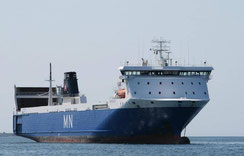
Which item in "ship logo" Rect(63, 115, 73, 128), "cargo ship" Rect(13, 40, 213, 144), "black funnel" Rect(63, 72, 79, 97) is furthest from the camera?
"black funnel" Rect(63, 72, 79, 97)

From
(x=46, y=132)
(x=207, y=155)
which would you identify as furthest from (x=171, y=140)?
(x=46, y=132)

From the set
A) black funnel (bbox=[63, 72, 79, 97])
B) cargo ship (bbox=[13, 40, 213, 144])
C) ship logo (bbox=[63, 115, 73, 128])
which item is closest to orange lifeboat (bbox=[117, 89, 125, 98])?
cargo ship (bbox=[13, 40, 213, 144])

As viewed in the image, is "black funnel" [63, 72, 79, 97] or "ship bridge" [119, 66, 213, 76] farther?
"black funnel" [63, 72, 79, 97]

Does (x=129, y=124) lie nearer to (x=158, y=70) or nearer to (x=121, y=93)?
(x=121, y=93)

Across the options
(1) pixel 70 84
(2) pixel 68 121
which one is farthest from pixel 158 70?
(1) pixel 70 84

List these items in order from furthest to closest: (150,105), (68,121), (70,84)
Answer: (70,84) < (68,121) < (150,105)

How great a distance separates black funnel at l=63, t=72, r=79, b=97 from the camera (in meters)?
75.2

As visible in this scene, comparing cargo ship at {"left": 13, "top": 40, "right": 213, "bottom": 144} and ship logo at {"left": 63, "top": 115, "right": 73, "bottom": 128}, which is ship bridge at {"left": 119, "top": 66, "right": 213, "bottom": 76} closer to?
cargo ship at {"left": 13, "top": 40, "right": 213, "bottom": 144}

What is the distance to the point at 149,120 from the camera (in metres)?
59.8

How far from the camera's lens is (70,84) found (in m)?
75.8

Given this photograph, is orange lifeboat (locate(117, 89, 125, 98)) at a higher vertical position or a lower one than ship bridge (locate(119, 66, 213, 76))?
lower

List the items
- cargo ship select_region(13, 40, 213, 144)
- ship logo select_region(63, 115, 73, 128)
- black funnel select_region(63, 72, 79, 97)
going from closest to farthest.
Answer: cargo ship select_region(13, 40, 213, 144) < ship logo select_region(63, 115, 73, 128) < black funnel select_region(63, 72, 79, 97)

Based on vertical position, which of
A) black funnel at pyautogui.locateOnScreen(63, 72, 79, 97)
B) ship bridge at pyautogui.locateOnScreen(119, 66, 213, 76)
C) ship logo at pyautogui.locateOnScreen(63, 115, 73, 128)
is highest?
ship bridge at pyautogui.locateOnScreen(119, 66, 213, 76)

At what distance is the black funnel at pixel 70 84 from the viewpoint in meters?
75.2
